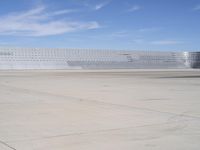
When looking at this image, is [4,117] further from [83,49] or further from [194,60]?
[194,60]

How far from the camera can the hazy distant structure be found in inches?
4248

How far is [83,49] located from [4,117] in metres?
116

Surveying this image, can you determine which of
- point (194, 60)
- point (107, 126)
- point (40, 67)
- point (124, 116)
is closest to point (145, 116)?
point (124, 116)

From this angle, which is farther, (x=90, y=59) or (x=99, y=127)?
(x=90, y=59)

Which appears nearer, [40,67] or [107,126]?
[107,126]

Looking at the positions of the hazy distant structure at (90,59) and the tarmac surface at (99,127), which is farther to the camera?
the hazy distant structure at (90,59)

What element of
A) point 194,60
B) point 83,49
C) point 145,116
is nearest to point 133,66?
point 83,49

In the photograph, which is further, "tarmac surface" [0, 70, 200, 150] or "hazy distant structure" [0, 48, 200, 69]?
"hazy distant structure" [0, 48, 200, 69]

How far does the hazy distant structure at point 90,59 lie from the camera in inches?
4248

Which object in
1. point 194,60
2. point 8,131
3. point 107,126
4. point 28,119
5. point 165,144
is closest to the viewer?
point 165,144

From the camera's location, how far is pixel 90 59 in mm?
123750

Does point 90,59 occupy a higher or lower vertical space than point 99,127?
higher

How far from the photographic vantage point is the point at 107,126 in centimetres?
908

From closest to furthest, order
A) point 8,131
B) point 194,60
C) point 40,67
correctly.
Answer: point 8,131 < point 40,67 < point 194,60
